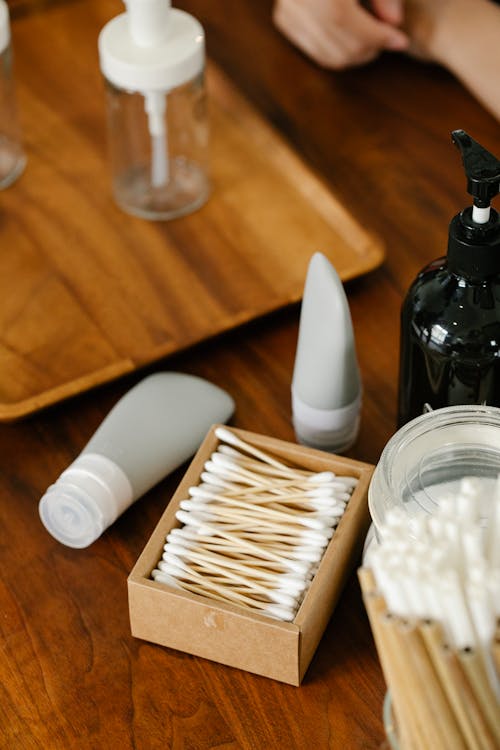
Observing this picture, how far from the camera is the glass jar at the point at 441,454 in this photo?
1.85 ft

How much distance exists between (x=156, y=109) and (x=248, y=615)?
44cm

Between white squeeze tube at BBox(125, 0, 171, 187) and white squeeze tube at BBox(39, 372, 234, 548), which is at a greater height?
white squeeze tube at BBox(125, 0, 171, 187)

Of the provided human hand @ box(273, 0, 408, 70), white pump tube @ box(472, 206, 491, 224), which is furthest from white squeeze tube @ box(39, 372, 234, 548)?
human hand @ box(273, 0, 408, 70)

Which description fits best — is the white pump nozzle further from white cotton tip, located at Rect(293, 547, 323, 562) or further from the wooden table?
white cotton tip, located at Rect(293, 547, 323, 562)

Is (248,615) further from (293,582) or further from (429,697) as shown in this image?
(429,697)

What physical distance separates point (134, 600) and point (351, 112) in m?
0.55

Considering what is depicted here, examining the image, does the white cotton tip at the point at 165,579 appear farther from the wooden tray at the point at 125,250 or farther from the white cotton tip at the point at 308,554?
the wooden tray at the point at 125,250

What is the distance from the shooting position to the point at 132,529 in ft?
2.21

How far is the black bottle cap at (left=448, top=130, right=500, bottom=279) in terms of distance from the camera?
54cm

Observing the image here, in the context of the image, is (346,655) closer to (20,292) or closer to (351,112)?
(20,292)

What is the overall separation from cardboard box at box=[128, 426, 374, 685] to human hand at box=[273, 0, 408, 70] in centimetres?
49

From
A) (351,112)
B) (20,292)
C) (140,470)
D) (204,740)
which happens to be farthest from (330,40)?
(204,740)

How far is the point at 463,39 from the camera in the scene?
970 mm

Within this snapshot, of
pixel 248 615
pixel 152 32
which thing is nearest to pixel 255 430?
pixel 248 615
